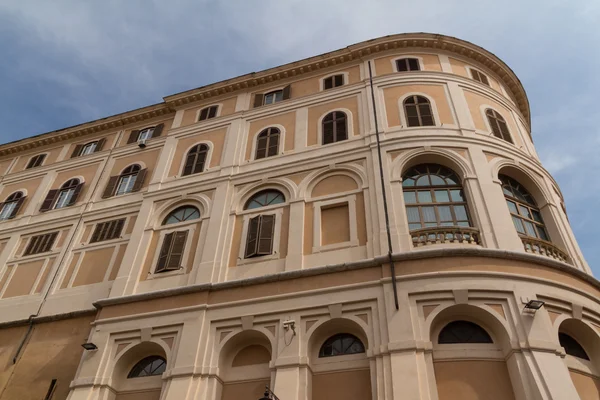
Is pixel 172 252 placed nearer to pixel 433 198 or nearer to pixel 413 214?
pixel 413 214

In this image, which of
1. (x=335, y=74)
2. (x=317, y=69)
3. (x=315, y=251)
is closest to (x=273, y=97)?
(x=317, y=69)

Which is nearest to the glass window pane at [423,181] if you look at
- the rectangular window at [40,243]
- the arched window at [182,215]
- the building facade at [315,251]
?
the building facade at [315,251]

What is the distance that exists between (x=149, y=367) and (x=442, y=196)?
10.6m

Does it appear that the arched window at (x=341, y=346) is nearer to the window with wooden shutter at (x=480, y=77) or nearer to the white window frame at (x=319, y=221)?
the white window frame at (x=319, y=221)

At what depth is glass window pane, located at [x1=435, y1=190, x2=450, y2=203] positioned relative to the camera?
14.7 meters

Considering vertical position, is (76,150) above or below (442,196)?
above

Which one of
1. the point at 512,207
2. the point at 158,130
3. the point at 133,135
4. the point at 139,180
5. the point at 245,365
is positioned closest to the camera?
the point at 245,365

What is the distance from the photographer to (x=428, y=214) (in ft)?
47.1

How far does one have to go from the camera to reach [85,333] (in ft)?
50.6

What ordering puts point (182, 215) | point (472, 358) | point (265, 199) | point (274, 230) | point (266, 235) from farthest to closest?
point (182, 215) < point (265, 199) < point (274, 230) < point (266, 235) < point (472, 358)

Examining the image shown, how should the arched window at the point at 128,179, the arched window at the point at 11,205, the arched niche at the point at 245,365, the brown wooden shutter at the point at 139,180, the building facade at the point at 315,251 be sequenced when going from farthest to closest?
the arched window at the point at 11,205
the arched window at the point at 128,179
the brown wooden shutter at the point at 139,180
the arched niche at the point at 245,365
the building facade at the point at 315,251

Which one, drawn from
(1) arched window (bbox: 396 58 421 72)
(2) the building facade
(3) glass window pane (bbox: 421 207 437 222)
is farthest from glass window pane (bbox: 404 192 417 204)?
(1) arched window (bbox: 396 58 421 72)

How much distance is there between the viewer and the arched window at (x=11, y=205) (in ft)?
73.7

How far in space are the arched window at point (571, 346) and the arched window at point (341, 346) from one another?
5.20 meters
